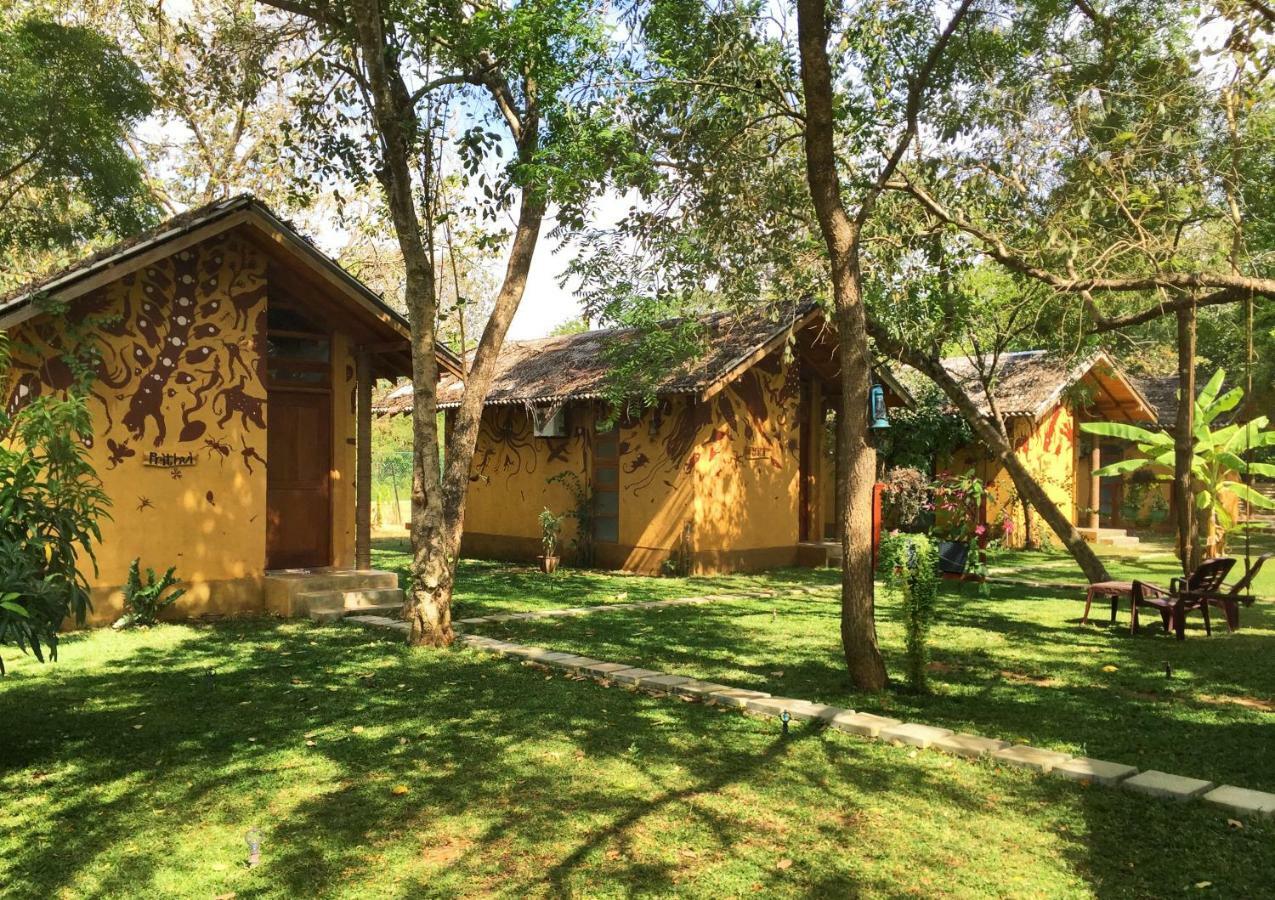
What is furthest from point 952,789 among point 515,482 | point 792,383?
point 515,482

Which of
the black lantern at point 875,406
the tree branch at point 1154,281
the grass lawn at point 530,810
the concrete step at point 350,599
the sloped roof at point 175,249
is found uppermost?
the sloped roof at point 175,249

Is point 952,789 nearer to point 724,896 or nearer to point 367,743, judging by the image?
point 724,896

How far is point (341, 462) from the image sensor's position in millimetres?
12508

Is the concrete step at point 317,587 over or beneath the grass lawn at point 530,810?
over

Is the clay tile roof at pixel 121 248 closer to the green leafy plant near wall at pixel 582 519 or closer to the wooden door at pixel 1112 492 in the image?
the green leafy plant near wall at pixel 582 519

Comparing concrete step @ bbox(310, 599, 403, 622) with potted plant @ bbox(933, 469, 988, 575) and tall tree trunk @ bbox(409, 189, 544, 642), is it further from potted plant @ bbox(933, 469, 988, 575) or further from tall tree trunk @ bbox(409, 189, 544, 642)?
potted plant @ bbox(933, 469, 988, 575)

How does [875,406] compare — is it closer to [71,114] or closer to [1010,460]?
[1010,460]

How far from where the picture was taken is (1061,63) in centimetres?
934

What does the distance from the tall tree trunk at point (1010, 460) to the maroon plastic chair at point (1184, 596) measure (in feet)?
5.44

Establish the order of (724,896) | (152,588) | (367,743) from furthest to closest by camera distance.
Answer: (152,588), (367,743), (724,896)

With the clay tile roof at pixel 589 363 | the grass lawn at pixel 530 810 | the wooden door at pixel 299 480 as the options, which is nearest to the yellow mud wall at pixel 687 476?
the clay tile roof at pixel 589 363

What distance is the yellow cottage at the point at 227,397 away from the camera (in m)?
10.2

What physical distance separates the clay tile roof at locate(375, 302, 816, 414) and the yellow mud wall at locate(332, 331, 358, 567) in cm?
383

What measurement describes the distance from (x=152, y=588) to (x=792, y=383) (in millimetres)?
11227
